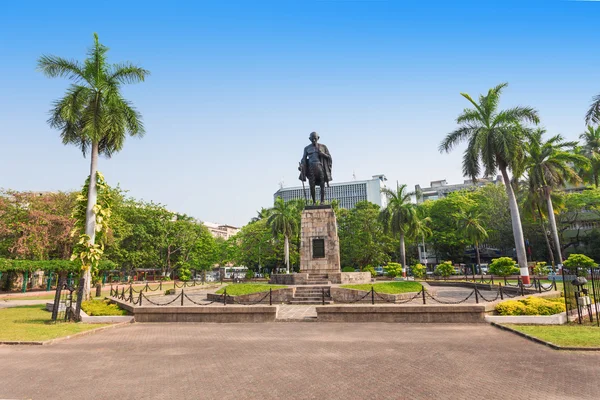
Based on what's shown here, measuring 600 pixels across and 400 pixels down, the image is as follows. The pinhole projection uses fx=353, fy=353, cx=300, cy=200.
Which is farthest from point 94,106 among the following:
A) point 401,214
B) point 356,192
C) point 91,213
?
point 356,192

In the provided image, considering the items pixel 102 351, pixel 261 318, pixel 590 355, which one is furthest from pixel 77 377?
pixel 590 355

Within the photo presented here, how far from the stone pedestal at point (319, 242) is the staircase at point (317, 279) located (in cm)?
45

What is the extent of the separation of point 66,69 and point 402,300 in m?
22.7

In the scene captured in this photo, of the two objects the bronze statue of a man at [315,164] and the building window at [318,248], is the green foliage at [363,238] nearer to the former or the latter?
the bronze statue of a man at [315,164]

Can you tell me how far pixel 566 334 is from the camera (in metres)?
10.0

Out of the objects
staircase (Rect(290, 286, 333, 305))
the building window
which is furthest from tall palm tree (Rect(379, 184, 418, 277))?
staircase (Rect(290, 286, 333, 305))

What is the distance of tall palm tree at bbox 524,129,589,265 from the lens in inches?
1276

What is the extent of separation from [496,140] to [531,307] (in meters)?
15.9

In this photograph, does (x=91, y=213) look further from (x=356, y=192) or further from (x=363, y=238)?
(x=356, y=192)

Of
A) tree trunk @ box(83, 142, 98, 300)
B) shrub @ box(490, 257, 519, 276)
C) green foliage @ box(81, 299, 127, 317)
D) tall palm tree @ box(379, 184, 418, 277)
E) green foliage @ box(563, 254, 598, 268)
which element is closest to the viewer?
green foliage @ box(81, 299, 127, 317)

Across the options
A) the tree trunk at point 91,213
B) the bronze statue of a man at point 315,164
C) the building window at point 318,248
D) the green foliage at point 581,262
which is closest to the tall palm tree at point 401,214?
the green foliage at point 581,262

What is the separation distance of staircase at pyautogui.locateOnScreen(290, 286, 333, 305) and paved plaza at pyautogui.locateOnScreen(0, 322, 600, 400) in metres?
6.78

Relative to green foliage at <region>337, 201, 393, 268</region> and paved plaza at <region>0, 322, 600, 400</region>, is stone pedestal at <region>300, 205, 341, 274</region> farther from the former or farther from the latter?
green foliage at <region>337, 201, 393, 268</region>

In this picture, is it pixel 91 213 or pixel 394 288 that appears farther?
pixel 91 213
